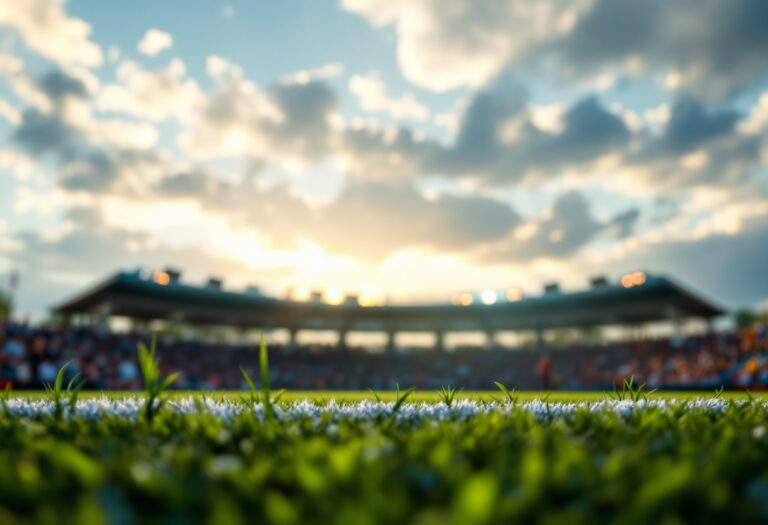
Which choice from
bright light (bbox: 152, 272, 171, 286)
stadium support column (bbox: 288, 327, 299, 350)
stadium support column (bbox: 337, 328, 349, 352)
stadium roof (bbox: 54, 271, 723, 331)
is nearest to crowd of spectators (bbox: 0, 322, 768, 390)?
stadium support column (bbox: 288, 327, 299, 350)

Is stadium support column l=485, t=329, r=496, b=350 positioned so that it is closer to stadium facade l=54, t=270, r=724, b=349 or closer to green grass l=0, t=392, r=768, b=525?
stadium facade l=54, t=270, r=724, b=349

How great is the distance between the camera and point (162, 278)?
39.3 metres

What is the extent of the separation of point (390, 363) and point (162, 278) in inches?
792

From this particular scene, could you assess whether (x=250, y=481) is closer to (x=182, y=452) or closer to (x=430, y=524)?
(x=182, y=452)

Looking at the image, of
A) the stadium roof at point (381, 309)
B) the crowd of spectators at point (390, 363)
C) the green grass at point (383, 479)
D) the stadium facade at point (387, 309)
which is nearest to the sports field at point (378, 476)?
the green grass at point (383, 479)

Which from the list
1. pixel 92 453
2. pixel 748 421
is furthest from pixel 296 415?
pixel 748 421

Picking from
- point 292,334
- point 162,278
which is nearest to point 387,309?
point 292,334

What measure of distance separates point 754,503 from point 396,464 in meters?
1.08

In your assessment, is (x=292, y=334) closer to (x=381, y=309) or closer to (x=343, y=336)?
(x=343, y=336)

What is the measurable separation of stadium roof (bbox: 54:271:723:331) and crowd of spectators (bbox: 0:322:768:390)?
10.00 feet

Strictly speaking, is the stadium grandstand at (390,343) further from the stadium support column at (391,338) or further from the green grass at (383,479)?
the green grass at (383,479)

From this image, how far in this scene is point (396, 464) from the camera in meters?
1.90

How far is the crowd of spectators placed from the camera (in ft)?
89.7

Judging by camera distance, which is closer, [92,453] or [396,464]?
[396,464]
